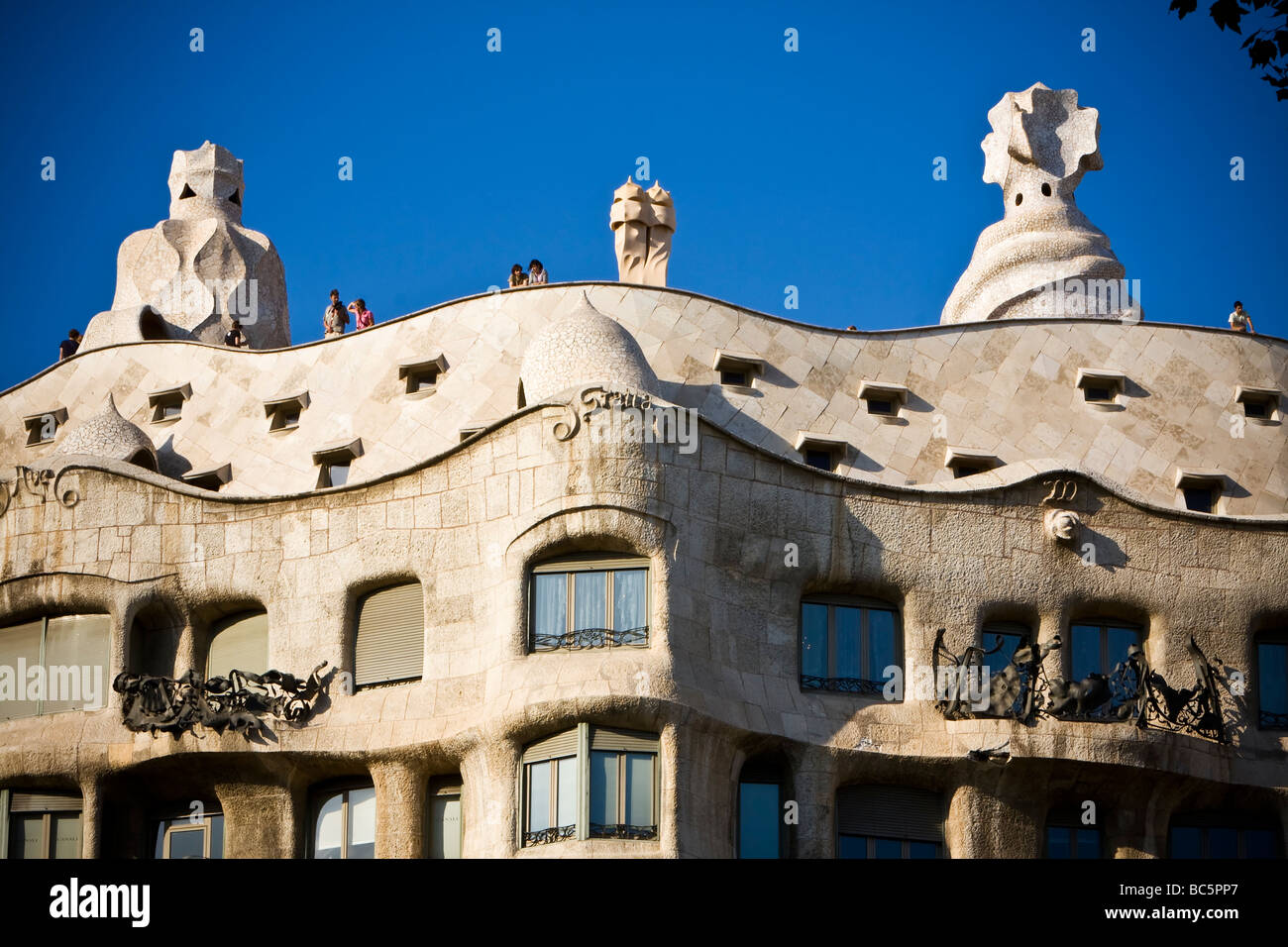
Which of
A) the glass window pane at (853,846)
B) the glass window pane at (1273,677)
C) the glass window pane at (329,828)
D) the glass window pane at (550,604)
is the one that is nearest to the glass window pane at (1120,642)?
the glass window pane at (1273,677)

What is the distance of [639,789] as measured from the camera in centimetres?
3288

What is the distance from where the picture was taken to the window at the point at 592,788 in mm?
32594

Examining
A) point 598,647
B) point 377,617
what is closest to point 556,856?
point 598,647

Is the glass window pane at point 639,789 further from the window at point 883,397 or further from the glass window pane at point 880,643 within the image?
the window at point 883,397

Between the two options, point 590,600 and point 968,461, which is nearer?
point 590,600

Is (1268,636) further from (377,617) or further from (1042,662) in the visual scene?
(377,617)

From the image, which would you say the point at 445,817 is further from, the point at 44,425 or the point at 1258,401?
the point at 1258,401

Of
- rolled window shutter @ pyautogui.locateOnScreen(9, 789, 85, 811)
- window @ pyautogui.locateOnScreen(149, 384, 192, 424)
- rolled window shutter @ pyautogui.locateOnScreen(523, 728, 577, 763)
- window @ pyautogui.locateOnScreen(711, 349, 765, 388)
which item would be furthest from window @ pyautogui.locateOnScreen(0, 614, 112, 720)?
window @ pyautogui.locateOnScreen(711, 349, 765, 388)

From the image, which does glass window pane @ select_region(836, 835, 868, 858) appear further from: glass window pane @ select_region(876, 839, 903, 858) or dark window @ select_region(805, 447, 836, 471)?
dark window @ select_region(805, 447, 836, 471)

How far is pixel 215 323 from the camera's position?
146 ft

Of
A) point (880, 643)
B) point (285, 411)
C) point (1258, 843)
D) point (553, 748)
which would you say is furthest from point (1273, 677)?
point (285, 411)

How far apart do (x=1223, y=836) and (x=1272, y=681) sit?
7.94 ft

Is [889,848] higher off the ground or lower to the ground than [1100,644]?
lower
